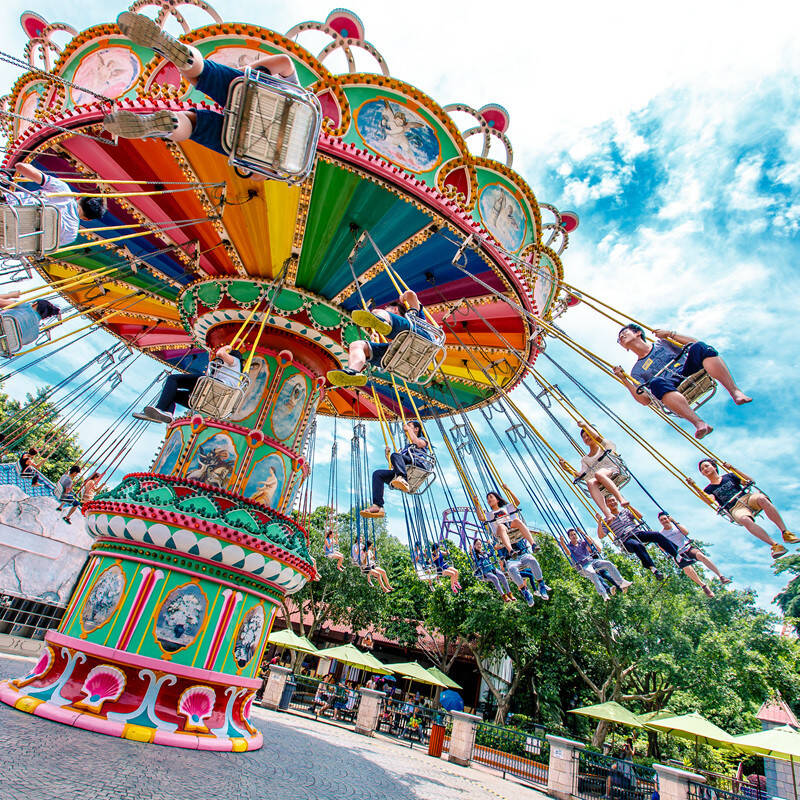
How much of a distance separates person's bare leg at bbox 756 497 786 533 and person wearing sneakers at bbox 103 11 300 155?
6.02 meters

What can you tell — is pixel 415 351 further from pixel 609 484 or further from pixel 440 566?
pixel 440 566

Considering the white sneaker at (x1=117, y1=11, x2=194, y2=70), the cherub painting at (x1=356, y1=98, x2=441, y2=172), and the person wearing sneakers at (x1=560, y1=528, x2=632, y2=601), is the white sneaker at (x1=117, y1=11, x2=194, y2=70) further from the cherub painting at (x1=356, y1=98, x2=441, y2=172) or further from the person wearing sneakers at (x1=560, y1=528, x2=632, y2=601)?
the person wearing sneakers at (x1=560, y1=528, x2=632, y2=601)

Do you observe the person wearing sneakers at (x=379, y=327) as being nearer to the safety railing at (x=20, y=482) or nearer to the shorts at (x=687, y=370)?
the shorts at (x=687, y=370)

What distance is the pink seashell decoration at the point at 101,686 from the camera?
22.2 ft

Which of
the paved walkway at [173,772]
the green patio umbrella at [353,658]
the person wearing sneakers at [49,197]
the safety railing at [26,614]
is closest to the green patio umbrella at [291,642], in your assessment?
the green patio umbrella at [353,658]

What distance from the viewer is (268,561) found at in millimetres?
7977

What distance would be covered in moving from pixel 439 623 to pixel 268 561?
1953cm

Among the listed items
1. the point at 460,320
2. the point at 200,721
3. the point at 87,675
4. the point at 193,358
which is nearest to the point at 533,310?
the point at 460,320

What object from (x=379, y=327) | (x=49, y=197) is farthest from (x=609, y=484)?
(x=49, y=197)

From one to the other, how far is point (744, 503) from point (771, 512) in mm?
249

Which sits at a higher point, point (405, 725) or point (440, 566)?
point (440, 566)

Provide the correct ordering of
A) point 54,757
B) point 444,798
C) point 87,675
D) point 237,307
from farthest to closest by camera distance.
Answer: point 237,307
point 444,798
point 87,675
point 54,757

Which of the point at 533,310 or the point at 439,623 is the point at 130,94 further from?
the point at 439,623

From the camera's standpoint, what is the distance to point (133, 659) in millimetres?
6953
